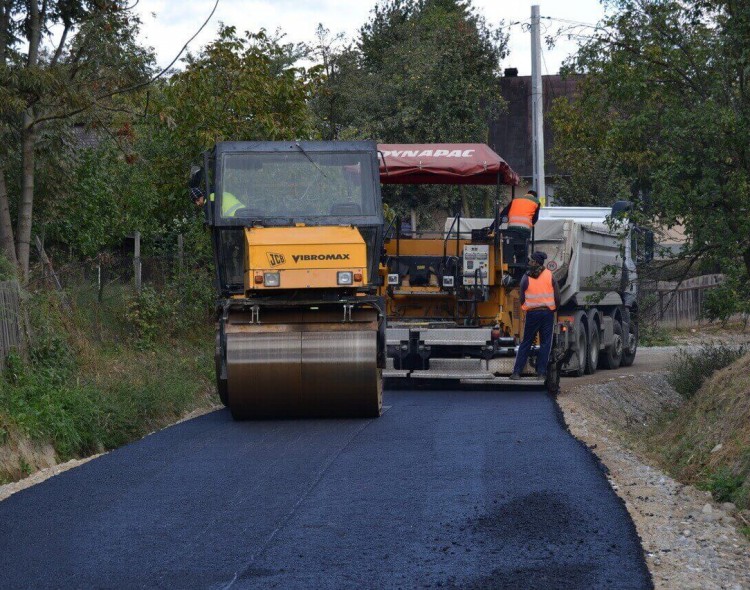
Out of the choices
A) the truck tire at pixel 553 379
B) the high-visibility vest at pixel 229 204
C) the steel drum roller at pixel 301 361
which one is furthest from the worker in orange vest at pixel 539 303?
the high-visibility vest at pixel 229 204

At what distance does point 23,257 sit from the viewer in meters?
13.2

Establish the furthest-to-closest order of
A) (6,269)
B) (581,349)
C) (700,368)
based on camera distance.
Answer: (581,349)
(700,368)
(6,269)

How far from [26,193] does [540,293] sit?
6018mm

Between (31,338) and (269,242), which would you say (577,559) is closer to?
(269,242)

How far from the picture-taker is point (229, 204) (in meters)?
11.1

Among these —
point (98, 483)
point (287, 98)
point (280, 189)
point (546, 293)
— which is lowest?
point (98, 483)

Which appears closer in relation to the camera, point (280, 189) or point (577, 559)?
point (577, 559)

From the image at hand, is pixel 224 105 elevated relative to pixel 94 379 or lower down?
elevated

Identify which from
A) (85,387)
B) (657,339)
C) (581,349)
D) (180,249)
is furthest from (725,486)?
(657,339)

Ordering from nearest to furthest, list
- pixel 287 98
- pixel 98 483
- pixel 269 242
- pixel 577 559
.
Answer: pixel 577 559, pixel 98 483, pixel 269 242, pixel 287 98

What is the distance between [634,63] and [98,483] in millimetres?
8915

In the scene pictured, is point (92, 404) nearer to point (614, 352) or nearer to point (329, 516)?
point (329, 516)

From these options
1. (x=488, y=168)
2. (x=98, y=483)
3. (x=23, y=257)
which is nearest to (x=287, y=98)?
(x=488, y=168)

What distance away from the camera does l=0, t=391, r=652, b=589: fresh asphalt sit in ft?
18.0
